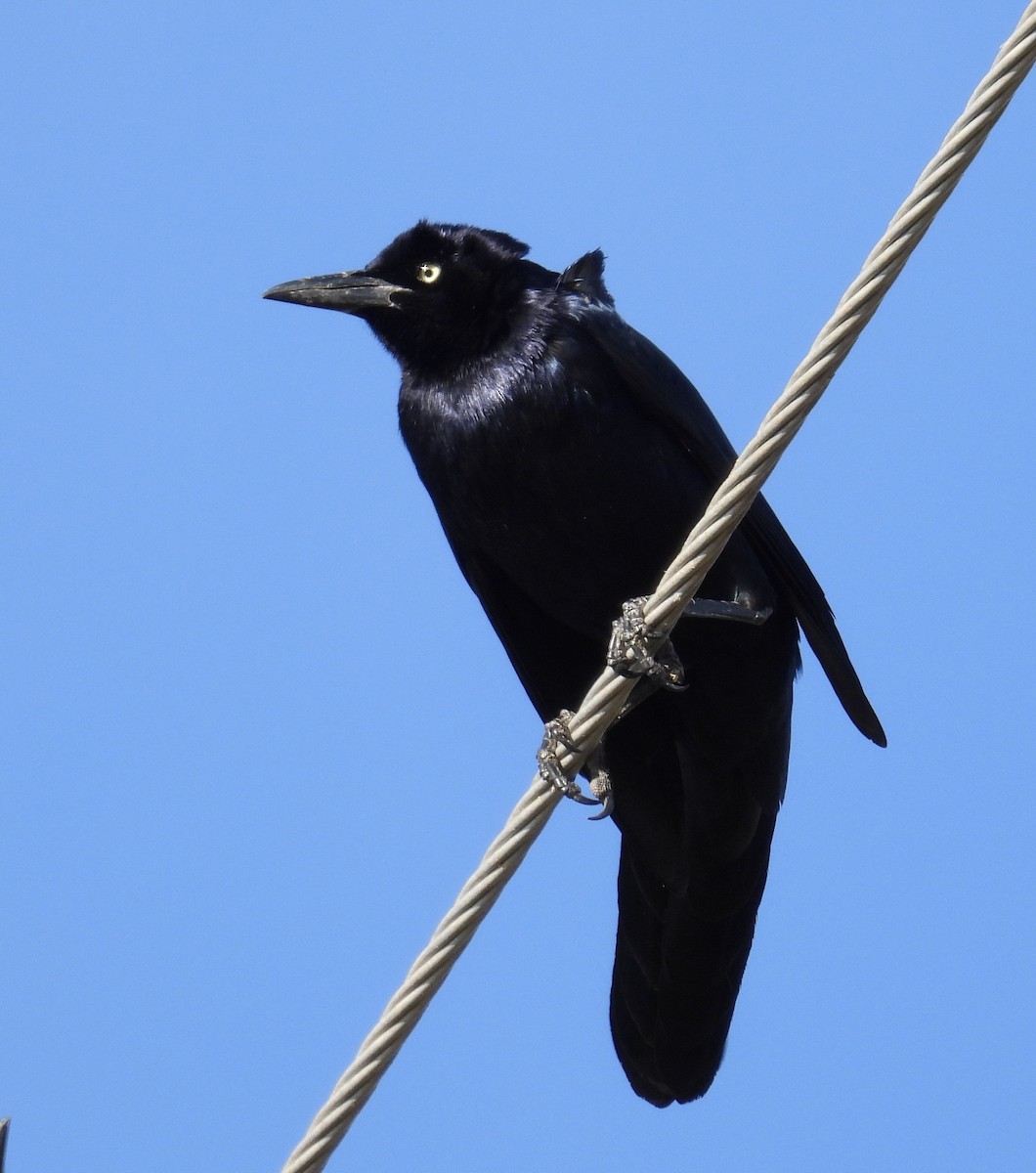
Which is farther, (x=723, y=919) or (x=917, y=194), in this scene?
(x=723, y=919)

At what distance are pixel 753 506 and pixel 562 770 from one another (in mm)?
1633

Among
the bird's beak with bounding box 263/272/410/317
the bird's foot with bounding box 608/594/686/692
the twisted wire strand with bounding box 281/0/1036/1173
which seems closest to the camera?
the twisted wire strand with bounding box 281/0/1036/1173

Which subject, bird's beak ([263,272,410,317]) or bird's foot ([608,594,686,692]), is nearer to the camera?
bird's foot ([608,594,686,692])

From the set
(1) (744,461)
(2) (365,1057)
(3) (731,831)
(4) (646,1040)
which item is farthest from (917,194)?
(4) (646,1040)

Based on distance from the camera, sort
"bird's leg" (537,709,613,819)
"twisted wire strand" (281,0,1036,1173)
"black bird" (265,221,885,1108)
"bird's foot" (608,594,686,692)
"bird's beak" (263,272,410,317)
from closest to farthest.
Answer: "twisted wire strand" (281,0,1036,1173) < "bird's leg" (537,709,613,819) < "bird's foot" (608,594,686,692) < "black bird" (265,221,885,1108) < "bird's beak" (263,272,410,317)

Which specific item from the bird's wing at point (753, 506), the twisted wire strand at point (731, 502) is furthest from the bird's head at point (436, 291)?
the twisted wire strand at point (731, 502)

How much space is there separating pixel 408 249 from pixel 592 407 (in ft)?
4.07

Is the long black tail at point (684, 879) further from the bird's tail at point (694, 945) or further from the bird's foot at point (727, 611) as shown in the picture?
the bird's foot at point (727, 611)

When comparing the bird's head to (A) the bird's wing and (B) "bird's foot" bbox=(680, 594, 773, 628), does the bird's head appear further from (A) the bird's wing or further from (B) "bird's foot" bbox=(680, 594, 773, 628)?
(B) "bird's foot" bbox=(680, 594, 773, 628)

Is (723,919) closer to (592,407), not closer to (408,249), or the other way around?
(592,407)

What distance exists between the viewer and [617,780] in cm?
532

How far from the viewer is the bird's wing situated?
4.77 metres

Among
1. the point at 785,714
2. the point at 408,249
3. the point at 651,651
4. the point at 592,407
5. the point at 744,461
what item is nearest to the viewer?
the point at 744,461

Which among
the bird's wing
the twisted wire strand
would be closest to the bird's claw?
the bird's wing
